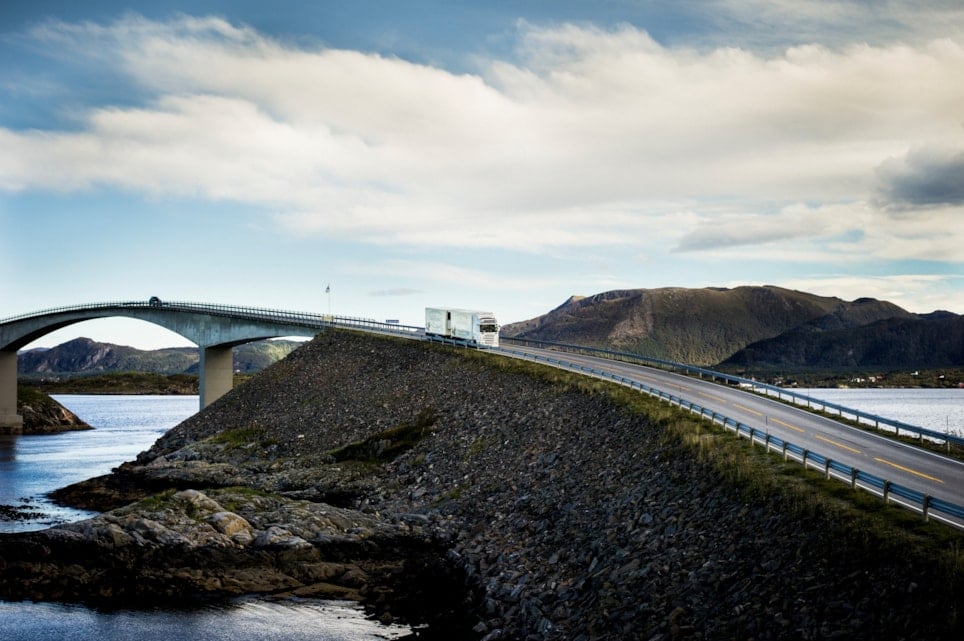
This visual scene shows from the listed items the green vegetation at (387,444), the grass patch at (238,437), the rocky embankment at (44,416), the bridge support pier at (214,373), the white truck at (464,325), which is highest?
the white truck at (464,325)

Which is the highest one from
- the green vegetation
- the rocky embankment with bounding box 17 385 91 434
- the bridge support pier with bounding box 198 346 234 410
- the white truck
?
the white truck

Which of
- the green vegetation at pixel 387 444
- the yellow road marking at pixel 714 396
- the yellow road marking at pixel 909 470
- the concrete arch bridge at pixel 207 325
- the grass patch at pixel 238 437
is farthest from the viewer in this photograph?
the concrete arch bridge at pixel 207 325

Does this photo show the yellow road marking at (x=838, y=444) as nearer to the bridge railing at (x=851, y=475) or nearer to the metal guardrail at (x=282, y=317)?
the bridge railing at (x=851, y=475)

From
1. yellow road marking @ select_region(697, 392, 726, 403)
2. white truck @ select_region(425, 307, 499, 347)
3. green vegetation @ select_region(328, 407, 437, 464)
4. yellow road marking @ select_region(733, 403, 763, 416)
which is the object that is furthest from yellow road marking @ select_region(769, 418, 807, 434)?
white truck @ select_region(425, 307, 499, 347)

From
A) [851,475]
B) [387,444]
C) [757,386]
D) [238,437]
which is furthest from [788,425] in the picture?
[238,437]

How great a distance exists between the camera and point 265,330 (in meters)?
89.8

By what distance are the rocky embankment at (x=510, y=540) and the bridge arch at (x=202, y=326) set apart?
3238 cm

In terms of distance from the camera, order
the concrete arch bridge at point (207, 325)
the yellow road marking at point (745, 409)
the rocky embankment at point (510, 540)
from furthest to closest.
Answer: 1. the concrete arch bridge at point (207, 325)
2. the yellow road marking at point (745, 409)
3. the rocky embankment at point (510, 540)

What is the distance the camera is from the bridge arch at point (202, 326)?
9012 cm

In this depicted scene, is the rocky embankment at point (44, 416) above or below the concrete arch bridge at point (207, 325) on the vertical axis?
below

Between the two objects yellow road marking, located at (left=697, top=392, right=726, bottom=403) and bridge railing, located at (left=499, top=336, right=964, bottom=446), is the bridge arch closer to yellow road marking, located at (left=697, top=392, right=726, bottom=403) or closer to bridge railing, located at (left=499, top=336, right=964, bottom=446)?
bridge railing, located at (left=499, top=336, right=964, bottom=446)

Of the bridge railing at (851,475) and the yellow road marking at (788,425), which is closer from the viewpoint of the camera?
the bridge railing at (851,475)

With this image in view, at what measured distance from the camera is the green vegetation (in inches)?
2055

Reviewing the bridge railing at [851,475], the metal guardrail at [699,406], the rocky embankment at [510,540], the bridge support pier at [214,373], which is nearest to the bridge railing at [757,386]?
the metal guardrail at [699,406]
